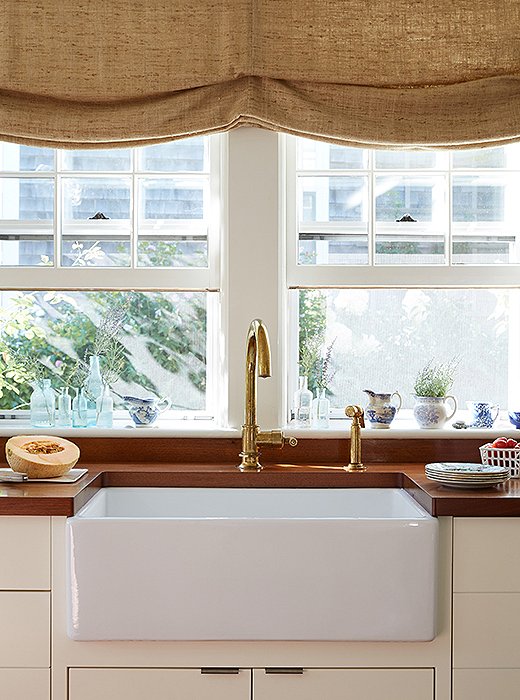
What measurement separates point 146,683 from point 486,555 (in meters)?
0.92

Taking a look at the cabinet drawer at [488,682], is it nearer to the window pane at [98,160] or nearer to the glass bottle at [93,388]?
the glass bottle at [93,388]

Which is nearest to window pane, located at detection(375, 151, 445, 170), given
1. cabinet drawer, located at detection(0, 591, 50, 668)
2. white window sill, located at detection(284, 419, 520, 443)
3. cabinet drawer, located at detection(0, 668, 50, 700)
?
white window sill, located at detection(284, 419, 520, 443)

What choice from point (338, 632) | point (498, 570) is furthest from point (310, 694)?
point (498, 570)

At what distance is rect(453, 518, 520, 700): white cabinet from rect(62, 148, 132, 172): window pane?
167 cm

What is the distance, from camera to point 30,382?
3.16 m

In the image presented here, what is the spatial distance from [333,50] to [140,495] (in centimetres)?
150

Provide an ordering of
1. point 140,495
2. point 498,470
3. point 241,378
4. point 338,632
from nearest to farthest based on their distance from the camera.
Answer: point 338,632
point 498,470
point 140,495
point 241,378

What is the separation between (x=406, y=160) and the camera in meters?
3.11

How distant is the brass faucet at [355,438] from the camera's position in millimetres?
2785

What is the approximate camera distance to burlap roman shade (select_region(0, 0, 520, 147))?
2.83 m

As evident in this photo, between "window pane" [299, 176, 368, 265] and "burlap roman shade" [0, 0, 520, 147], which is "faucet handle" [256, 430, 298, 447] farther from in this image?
"burlap roman shade" [0, 0, 520, 147]

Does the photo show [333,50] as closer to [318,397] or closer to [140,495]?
[318,397]

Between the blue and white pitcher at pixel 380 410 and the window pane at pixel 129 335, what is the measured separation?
59 cm

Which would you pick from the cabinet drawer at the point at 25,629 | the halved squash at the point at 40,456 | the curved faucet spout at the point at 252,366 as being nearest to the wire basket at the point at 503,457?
the curved faucet spout at the point at 252,366
